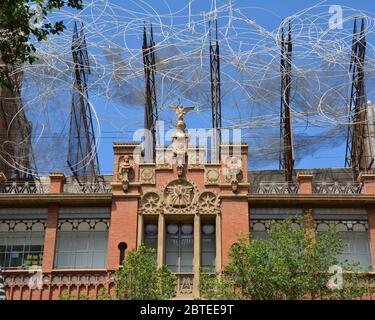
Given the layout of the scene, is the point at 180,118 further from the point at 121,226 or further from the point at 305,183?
the point at 305,183

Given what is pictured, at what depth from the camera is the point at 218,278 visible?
27.1m

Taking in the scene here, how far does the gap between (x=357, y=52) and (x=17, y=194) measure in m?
20.2

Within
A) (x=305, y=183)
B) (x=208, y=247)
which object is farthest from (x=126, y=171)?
(x=305, y=183)

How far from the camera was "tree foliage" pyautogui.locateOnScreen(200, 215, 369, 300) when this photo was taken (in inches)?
944

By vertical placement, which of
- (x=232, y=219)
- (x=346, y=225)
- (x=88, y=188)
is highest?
(x=88, y=188)

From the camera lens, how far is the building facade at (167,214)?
31.0 meters

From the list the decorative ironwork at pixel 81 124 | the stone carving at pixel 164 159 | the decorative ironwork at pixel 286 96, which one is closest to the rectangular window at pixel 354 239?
the decorative ironwork at pixel 286 96

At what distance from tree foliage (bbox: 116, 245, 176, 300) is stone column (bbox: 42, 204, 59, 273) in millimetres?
6290

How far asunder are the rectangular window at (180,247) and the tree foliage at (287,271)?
5.10 meters

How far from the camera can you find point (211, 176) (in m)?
32.1

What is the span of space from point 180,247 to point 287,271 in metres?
8.44

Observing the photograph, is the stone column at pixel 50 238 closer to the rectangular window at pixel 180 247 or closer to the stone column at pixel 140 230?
the stone column at pixel 140 230
